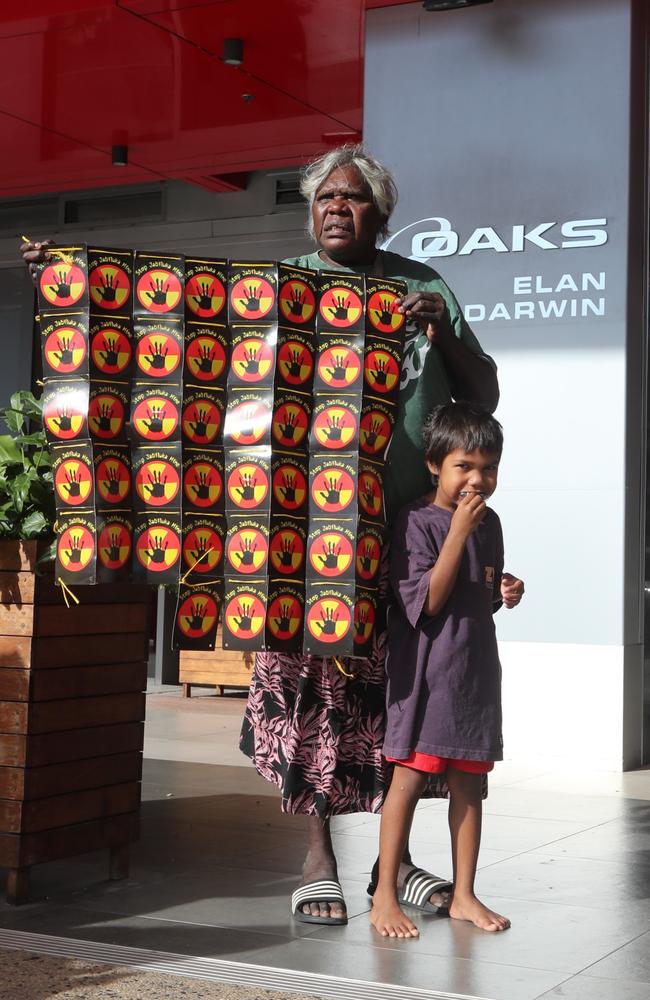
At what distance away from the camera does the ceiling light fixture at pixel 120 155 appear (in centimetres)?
960

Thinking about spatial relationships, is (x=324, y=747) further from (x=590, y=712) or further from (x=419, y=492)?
(x=590, y=712)

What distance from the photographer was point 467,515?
313cm

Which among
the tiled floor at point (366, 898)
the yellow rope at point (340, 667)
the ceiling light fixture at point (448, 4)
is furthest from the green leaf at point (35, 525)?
the ceiling light fixture at point (448, 4)

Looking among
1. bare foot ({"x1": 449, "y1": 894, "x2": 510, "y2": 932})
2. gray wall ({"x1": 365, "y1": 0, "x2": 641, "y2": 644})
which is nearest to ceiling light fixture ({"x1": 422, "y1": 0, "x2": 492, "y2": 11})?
gray wall ({"x1": 365, "y1": 0, "x2": 641, "y2": 644})

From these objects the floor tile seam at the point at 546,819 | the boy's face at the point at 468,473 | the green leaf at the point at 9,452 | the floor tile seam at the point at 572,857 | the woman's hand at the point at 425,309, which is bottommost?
the floor tile seam at the point at 546,819

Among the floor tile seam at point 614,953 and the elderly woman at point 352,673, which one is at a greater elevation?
the elderly woman at point 352,673

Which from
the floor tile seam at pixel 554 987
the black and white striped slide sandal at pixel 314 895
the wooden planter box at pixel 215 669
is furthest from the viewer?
the wooden planter box at pixel 215 669

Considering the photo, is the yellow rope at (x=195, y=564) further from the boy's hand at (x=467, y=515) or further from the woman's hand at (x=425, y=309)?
the woman's hand at (x=425, y=309)

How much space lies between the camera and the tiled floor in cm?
291

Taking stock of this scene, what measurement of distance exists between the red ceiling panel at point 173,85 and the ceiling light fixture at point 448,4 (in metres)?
0.41

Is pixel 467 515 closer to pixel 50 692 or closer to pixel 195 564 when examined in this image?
pixel 195 564

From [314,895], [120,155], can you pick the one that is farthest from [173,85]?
[314,895]

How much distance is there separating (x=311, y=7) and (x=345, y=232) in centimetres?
421

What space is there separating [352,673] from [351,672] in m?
0.01
